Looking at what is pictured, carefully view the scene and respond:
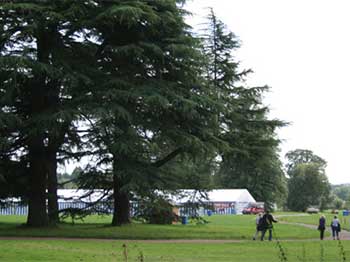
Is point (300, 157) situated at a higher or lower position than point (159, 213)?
higher

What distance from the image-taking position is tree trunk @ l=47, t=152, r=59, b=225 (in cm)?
3048

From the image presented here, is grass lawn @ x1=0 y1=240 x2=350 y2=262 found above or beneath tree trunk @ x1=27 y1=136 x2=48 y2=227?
beneath

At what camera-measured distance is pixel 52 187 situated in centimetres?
3141

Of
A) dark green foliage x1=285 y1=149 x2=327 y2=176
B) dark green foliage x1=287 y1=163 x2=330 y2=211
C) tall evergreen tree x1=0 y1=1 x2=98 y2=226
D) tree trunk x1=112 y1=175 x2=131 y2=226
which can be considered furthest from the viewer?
dark green foliage x1=285 y1=149 x2=327 y2=176

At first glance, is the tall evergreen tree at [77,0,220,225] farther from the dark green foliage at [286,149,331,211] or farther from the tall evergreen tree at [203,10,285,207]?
the dark green foliage at [286,149,331,211]

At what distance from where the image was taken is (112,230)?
95.8 ft

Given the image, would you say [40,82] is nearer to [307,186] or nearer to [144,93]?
[144,93]

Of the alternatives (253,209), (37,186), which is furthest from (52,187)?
(253,209)

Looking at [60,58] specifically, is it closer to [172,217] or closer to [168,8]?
[168,8]

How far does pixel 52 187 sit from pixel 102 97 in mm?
7667

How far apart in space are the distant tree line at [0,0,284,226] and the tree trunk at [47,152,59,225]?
60 millimetres

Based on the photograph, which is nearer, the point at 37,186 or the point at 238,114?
the point at 37,186

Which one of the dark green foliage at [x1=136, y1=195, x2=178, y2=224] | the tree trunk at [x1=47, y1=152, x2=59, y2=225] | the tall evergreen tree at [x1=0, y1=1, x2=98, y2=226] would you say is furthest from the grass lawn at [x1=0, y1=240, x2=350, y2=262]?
the dark green foliage at [x1=136, y1=195, x2=178, y2=224]

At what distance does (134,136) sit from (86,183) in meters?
5.38
